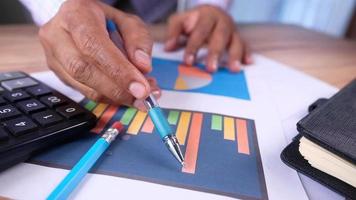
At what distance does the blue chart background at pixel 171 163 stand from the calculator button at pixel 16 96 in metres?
0.08

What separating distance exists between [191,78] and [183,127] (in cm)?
18

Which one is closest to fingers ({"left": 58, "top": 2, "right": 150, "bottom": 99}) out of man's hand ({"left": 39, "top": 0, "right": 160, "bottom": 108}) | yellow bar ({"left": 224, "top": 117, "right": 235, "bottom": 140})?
man's hand ({"left": 39, "top": 0, "right": 160, "bottom": 108})

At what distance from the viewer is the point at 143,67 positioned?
0.38 meters

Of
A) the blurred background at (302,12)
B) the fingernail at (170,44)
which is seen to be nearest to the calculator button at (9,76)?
the fingernail at (170,44)

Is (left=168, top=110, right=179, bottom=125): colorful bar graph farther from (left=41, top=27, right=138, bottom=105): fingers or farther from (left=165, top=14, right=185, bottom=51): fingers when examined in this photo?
(left=165, top=14, right=185, bottom=51): fingers

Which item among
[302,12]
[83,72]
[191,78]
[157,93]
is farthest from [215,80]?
[302,12]

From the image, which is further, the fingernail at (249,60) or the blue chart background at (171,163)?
the fingernail at (249,60)

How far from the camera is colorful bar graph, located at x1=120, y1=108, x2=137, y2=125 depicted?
14.2 inches

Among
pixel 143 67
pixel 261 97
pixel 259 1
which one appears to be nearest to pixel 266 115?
pixel 261 97

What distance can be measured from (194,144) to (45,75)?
272 mm

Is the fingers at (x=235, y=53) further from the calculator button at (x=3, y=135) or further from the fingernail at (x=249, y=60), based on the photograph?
the calculator button at (x=3, y=135)

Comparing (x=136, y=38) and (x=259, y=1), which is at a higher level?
(x=136, y=38)

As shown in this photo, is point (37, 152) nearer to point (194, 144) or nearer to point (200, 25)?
point (194, 144)

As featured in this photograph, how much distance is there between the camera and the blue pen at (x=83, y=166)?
24 centimetres
